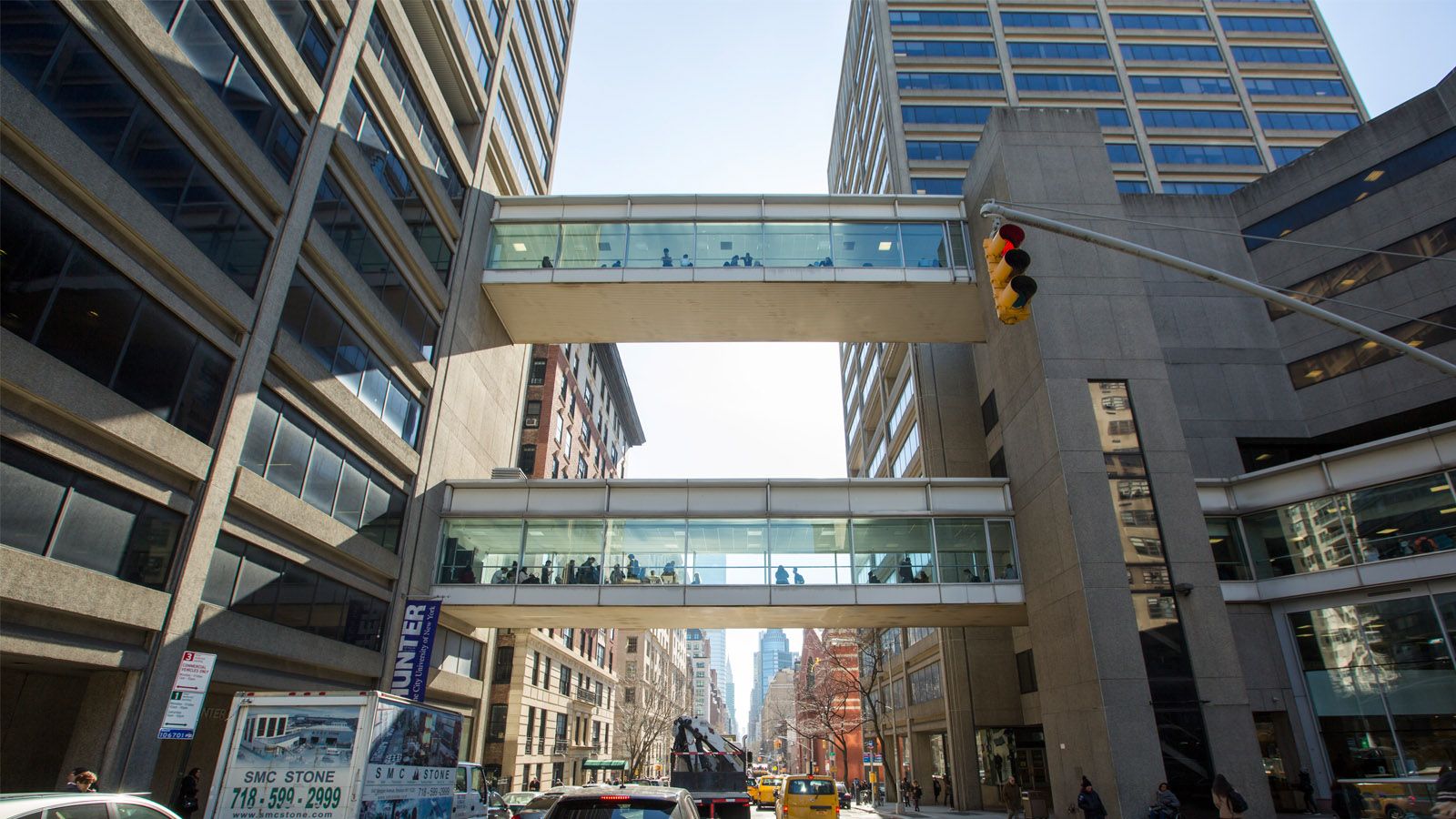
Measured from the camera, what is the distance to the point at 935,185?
166ft

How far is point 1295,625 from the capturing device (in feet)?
76.0

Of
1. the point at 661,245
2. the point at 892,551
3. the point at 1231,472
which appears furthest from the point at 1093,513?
the point at 661,245

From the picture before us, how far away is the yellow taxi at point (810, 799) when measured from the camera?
73.6 feet

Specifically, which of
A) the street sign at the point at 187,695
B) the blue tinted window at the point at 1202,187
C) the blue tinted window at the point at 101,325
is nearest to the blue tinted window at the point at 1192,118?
the blue tinted window at the point at 1202,187

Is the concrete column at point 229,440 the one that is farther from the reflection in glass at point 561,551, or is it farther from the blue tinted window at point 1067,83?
the blue tinted window at point 1067,83

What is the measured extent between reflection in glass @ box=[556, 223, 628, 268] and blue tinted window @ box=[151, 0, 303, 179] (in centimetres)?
1173

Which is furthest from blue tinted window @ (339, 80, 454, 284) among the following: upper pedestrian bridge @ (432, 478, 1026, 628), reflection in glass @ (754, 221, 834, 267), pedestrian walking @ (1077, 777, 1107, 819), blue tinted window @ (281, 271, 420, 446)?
pedestrian walking @ (1077, 777, 1107, 819)

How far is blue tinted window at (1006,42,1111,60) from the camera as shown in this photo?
58938 mm

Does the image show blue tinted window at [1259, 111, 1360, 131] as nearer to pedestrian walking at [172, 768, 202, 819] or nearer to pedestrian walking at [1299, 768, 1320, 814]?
pedestrian walking at [1299, 768, 1320, 814]

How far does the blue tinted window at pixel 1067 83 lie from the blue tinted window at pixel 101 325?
5890 centimetres

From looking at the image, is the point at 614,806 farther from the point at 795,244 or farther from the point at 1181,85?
the point at 1181,85

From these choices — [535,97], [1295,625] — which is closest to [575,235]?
[535,97]

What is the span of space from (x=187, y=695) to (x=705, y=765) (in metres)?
19.0

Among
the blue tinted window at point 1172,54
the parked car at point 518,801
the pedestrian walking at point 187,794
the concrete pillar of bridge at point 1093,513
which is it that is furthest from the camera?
the blue tinted window at point 1172,54
